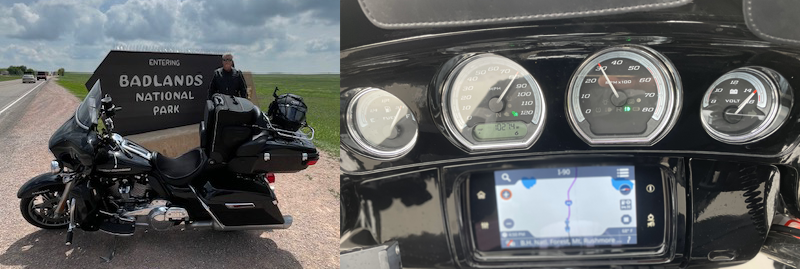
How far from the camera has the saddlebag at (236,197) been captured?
A: 324 centimetres

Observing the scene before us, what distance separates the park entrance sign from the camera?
539cm

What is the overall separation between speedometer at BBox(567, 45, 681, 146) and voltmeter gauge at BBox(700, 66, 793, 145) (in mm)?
125

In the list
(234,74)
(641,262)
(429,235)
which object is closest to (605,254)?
(641,262)

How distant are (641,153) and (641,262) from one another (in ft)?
1.18

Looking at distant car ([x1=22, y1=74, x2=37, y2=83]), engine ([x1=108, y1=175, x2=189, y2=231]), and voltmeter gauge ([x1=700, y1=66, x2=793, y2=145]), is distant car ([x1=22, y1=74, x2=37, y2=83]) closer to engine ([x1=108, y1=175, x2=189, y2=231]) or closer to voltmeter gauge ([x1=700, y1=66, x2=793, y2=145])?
engine ([x1=108, y1=175, x2=189, y2=231])

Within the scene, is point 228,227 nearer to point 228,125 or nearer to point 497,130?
point 228,125

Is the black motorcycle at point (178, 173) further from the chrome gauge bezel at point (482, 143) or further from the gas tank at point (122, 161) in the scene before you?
the chrome gauge bezel at point (482, 143)

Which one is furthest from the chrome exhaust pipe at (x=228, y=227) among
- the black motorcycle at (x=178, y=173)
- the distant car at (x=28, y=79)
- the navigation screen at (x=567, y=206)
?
the distant car at (x=28, y=79)

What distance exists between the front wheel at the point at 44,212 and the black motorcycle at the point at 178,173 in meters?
0.02

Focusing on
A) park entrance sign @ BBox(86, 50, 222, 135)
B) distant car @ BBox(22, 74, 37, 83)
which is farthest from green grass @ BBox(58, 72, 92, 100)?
distant car @ BBox(22, 74, 37, 83)

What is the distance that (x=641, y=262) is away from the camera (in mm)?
1576

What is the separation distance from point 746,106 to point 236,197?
280 centimetres

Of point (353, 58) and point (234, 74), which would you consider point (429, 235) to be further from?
point (234, 74)

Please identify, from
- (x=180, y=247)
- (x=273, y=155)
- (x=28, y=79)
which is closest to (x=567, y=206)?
(x=273, y=155)
